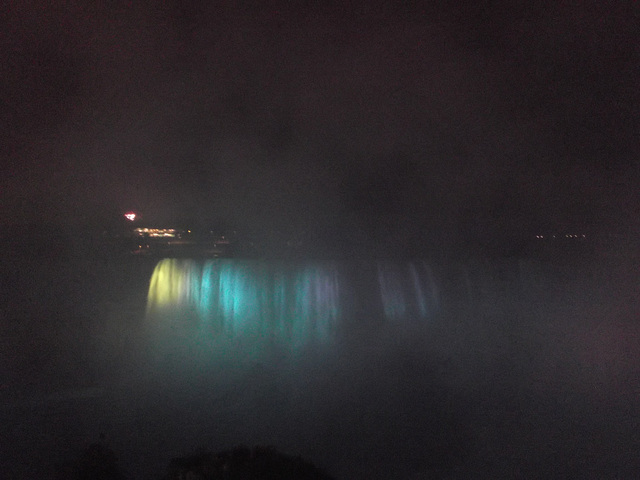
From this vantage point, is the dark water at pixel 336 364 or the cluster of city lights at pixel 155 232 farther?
the cluster of city lights at pixel 155 232

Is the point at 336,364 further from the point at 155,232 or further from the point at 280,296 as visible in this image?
the point at 155,232

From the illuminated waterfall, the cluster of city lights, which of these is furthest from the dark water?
the cluster of city lights

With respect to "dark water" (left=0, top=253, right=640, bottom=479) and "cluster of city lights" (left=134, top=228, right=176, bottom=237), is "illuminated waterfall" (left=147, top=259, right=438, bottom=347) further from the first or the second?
"cluster of city lights" (left=134, top=228, right=176, bottom=237)

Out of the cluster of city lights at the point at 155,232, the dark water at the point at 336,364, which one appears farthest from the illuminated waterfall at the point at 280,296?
the cluster of city lights at the point at 155,232

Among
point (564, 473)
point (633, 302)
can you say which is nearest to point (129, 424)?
point (564, 473)

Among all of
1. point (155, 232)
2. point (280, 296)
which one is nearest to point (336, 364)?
point (280, 296)

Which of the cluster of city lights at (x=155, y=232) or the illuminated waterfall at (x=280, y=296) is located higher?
the cluster of city lights at (x=155, y=232)

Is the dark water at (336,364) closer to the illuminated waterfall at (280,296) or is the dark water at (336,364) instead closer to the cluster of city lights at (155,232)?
the illuminated waterfall at (280,296)
